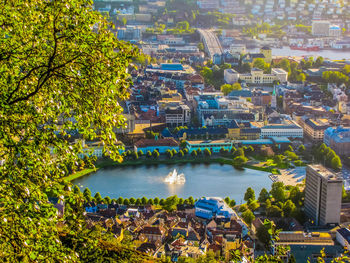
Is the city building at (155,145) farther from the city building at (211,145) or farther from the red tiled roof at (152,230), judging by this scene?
the red tiled roof at (152,230)

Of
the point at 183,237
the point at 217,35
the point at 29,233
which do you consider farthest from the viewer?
the point at 217,35

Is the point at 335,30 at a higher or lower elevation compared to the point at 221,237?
higher

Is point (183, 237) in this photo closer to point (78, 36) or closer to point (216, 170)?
point (216, 170)

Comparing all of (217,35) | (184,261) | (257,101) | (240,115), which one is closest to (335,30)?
(217,35)

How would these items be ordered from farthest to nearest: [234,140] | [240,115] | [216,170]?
[240,115] → [234,140] → [216,170]

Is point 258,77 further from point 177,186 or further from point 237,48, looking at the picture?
point 177,186

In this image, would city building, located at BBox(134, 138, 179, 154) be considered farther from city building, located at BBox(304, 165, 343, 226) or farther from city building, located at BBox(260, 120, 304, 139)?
city building, located at BBox(304, 165, 343, 226)
